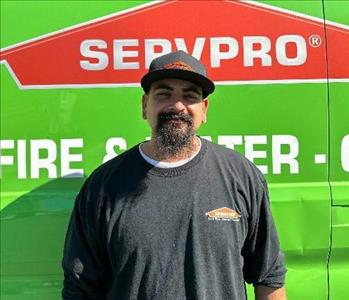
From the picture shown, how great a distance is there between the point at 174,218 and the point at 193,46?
0.83m

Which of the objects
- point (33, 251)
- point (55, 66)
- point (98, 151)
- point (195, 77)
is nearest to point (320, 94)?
point (195, 77)

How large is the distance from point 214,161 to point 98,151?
23.7 inches

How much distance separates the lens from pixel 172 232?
4.83 ft

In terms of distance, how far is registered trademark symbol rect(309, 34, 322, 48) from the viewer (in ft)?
6.72

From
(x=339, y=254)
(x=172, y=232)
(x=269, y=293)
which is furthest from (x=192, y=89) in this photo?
(x=339, y=254)

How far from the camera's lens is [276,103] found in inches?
80.0

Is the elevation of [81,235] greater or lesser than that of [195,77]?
Result: lesser

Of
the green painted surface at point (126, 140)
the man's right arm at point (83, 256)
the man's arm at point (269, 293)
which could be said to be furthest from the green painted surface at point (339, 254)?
the man's right arm at point (83, 256)

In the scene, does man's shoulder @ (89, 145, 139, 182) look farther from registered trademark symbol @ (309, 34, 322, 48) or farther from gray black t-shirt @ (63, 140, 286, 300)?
registered trademark symbol @ (309, 34, 322, 48)

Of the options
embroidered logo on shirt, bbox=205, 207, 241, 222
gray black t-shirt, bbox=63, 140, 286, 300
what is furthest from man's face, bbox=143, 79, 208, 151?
embroidered logo on shirt, bbox=205, 207, 241, 222

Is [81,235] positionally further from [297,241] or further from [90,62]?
[297,241]

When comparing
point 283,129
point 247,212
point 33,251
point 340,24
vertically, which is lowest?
point 33,251

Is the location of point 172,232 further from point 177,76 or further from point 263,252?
point 177,76

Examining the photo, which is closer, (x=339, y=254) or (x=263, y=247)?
(x=263, y=247)
